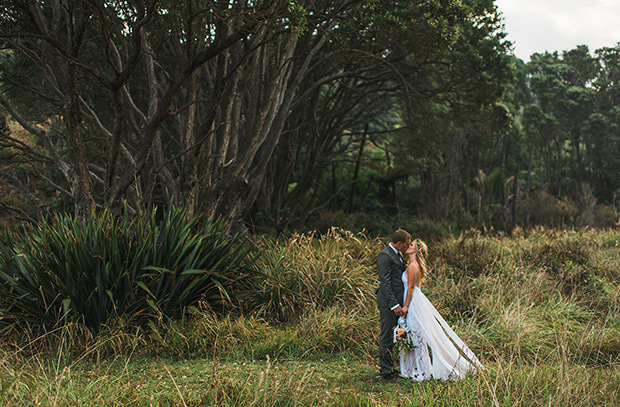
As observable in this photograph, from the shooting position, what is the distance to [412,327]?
17.0 ft

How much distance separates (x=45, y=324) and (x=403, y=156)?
52.5 feet

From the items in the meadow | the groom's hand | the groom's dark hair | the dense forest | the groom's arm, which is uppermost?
the dense forest

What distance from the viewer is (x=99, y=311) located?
5.94 metres

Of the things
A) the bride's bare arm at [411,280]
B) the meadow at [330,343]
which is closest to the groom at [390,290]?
the bride's bare arm at [411,280]

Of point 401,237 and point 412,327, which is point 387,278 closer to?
point 401,237

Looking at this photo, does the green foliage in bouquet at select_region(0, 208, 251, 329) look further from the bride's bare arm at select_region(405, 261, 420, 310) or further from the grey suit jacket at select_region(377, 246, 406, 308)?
the bride's bare arm at select_region(405, 261, 420, 310)

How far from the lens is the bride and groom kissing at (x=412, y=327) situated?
5059 mm

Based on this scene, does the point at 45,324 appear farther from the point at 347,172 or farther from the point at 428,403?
the point at 347,172

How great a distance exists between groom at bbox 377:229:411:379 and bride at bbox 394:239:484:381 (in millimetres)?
99

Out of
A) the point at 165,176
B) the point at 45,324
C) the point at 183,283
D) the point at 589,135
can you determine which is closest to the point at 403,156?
the point at 165,176

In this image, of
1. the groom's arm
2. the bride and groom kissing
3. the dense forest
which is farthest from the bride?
the dense forest

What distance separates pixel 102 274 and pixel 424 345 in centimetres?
378

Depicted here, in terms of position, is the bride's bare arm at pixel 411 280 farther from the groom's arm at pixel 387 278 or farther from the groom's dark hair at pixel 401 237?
the groom's dark hair at pixel 401 237

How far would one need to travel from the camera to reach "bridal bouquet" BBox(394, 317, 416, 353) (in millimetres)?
5125
